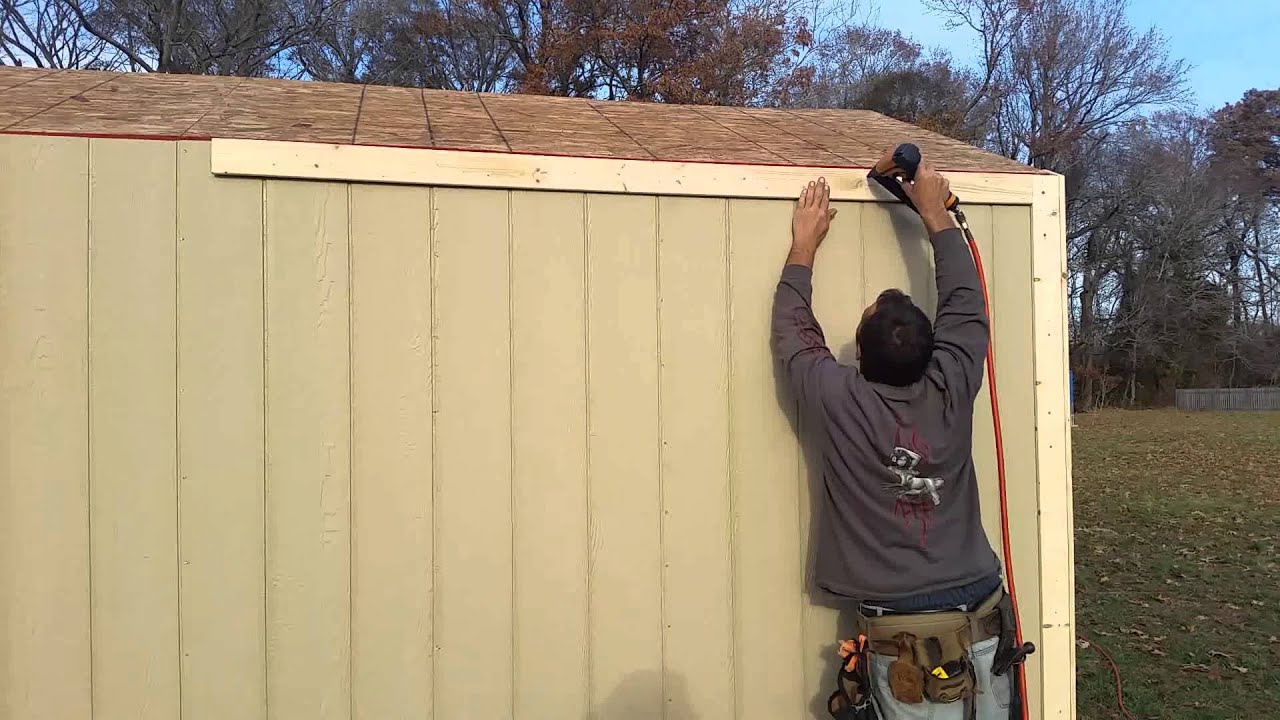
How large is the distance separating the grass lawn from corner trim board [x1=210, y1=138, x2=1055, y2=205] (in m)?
3.13

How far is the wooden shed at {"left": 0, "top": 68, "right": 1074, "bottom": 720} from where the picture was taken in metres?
2.34

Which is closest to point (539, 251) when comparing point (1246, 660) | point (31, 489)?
point (31, 489)

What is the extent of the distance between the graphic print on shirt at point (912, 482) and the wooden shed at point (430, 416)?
17.1 inches

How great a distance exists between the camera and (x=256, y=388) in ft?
7.93

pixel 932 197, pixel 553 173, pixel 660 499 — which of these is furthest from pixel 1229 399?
pixel 553 173

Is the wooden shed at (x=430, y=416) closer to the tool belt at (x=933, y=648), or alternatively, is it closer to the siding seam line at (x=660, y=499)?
the siding seam line at (x=660, y=499)

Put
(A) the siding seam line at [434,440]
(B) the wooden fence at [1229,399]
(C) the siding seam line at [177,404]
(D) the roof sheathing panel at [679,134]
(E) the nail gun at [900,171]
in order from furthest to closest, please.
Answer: (B) the wooden fence at [1229,399], (D) the roof sheathing panel at [679,134], (E) the nail gun at [900,171], (A) the siding seam line at [434,440], (C) the siding seam line at [177,404]

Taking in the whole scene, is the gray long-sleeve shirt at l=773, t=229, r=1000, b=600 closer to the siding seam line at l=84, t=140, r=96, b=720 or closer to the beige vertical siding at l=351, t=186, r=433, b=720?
the beige vertical siding at l=351, t=186, r=433, b=720

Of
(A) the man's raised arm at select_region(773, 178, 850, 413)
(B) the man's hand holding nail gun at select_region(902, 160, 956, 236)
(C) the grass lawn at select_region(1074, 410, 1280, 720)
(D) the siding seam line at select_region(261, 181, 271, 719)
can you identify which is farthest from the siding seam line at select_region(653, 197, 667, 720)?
(C) the grass lawn at select_region(1074, 410, 1280, 720)

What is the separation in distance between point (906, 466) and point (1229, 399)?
32.7m

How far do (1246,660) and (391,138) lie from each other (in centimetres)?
534

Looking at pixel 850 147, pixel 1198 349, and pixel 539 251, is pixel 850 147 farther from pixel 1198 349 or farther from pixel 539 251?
pixel 1198 349

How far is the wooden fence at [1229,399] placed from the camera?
28.8 metres

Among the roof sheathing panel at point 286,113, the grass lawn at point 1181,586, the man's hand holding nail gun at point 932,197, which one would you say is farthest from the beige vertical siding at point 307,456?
the grass lawn at point 1181,586
